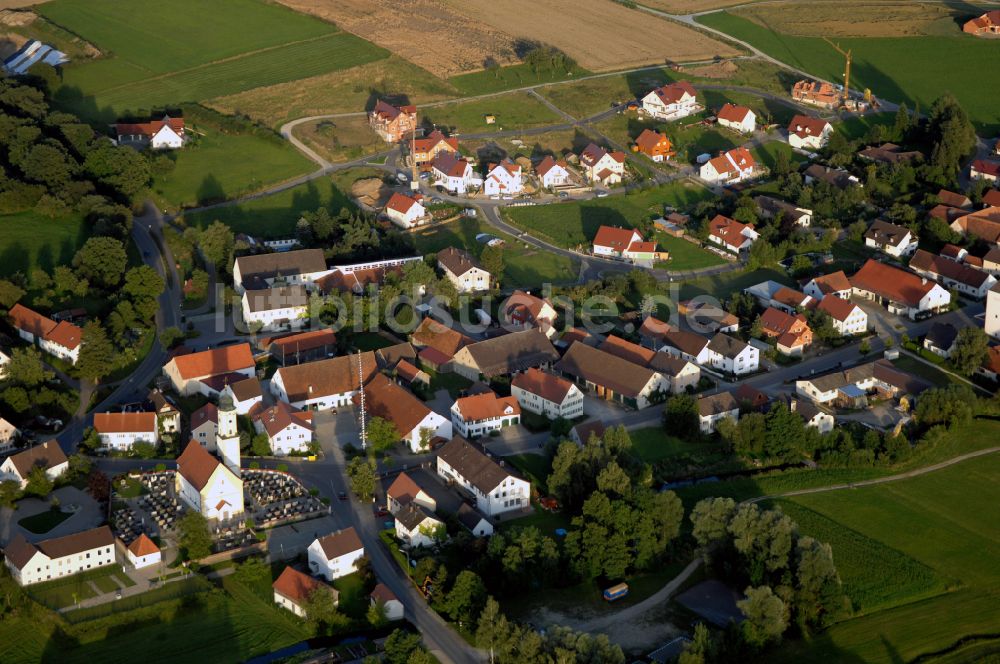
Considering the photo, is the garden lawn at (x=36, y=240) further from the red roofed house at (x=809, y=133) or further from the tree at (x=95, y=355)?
the red roofed house at (x=809, y=133)

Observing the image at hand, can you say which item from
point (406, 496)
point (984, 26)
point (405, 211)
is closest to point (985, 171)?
point (984, 26)

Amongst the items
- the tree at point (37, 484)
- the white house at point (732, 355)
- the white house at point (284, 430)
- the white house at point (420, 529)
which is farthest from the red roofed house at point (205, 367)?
the white house at point (732, 355)

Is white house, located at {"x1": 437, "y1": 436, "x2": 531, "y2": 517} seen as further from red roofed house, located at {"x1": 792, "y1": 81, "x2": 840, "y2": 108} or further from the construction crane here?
the construction crane

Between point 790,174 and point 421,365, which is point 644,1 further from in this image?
point 421,365

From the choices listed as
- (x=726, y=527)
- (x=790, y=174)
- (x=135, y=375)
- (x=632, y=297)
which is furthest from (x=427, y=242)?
(x=726, y=527)

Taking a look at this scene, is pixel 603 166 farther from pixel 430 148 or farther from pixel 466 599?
pixel 466 599
